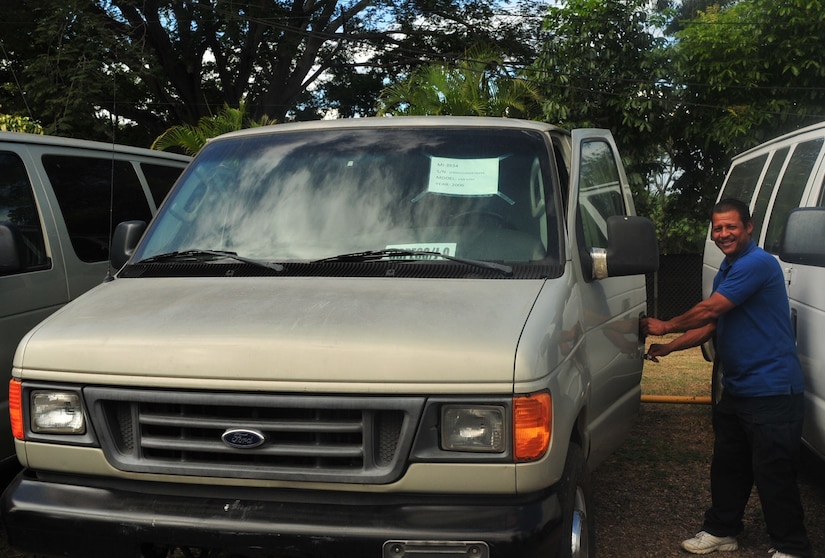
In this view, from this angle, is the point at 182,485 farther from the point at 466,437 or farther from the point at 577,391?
the point at 577,391

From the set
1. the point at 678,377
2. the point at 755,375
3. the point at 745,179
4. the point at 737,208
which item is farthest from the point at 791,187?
the point at 678,377

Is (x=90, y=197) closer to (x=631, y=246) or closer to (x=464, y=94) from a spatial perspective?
(x=631, y=246)

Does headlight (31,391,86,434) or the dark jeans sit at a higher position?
headlight (31,391,86,434)

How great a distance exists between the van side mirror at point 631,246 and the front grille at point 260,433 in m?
1.29

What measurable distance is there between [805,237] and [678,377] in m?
6.11

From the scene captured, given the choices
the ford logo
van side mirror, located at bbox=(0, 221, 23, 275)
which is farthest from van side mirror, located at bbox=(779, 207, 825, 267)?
van side mirror, located at bbox=(0, 221, 23, 275)

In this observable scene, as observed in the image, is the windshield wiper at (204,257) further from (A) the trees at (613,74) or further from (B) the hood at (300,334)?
(A) the trees at (613,74)

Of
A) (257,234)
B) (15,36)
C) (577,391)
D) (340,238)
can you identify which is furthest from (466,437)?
(15,36)

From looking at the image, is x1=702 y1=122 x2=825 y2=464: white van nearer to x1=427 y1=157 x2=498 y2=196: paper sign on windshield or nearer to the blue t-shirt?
the blue t-shirt

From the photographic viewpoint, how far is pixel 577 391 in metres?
3.24

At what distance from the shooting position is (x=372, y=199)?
3.75 meters

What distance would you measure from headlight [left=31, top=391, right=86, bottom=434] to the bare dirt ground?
270cm

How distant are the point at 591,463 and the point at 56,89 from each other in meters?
17.1

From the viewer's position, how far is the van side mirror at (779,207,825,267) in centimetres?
383
